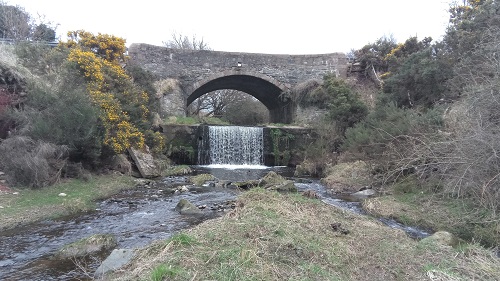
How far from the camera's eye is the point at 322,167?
52.1 ft

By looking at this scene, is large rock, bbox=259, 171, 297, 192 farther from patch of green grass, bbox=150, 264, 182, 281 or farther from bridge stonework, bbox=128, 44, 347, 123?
bridge stonework, bbox=128, 44, 347, 123

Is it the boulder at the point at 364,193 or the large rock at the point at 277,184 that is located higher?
the large rock at the point at 277,184

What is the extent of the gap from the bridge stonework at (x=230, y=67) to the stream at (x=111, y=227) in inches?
497

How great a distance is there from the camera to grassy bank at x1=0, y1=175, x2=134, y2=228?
291 inches

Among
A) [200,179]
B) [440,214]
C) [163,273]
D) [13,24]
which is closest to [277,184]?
[200,179]

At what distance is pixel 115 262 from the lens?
4.80m

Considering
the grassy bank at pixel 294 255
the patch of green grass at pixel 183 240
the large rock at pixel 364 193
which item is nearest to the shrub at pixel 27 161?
the grassy bank at pixel 294 255

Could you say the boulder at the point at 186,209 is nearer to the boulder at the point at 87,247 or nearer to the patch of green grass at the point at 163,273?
the boulder at the point at 87,247

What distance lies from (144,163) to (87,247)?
28.3 feet

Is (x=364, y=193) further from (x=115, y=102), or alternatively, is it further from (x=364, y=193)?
(x=115, y=102)

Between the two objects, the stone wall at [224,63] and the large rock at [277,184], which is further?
the stone wall at [224,63]

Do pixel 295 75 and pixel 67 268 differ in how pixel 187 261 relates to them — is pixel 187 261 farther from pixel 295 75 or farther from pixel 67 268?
pixel 295 75

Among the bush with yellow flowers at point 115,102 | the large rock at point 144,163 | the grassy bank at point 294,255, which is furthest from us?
the large rock at point 144,163

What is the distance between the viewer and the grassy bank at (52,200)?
24.3 feet
